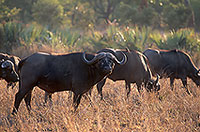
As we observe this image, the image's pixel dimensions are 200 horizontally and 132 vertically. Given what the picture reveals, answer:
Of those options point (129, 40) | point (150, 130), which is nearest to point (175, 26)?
point (129, 40)

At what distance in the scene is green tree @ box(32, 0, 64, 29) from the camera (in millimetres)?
30859

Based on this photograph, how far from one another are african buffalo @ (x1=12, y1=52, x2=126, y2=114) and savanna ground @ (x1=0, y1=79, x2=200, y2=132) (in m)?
0.36

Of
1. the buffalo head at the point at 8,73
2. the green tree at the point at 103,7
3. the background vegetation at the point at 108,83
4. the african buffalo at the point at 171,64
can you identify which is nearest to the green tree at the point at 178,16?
the background vegetation at the point at 108,83

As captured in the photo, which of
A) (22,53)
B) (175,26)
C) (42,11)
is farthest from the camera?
(42,11)

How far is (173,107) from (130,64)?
6.34ft

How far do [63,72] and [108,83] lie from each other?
400cm

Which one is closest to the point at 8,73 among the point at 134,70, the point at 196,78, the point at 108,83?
the point at 134,70

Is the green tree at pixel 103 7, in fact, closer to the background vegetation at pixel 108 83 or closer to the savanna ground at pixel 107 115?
the background vegetation at pixel 108 83

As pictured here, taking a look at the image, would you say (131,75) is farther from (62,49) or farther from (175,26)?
(175,26)

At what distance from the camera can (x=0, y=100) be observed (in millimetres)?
6250

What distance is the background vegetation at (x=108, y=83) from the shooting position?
5.11 m

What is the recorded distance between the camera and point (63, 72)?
5.72 metres

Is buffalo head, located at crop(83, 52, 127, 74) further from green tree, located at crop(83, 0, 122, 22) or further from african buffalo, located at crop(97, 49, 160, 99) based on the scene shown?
green tree, located at crop(83, 0, 122, 22)

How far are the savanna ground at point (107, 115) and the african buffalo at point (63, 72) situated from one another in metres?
0.36
